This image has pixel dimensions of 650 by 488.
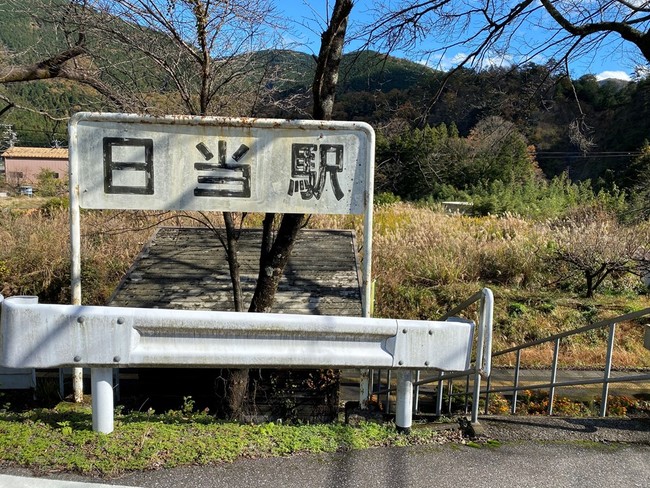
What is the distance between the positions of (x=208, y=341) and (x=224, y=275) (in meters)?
4.84

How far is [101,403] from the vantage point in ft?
10.1

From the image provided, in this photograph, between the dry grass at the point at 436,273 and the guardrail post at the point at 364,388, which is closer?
the guardrail post at the point at 364,388

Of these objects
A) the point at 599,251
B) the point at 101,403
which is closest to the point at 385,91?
the point at 101,403

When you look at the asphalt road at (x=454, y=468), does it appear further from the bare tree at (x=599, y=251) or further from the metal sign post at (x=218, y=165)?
the bare tree at (x=599, y=251)

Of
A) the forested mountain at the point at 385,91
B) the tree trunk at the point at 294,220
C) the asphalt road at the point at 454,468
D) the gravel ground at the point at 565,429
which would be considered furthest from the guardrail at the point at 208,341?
the forested mountain at the point at 385,91

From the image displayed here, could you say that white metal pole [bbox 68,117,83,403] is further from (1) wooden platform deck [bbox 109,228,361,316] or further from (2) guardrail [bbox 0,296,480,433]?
(1) wooden platform deck [bbox 109,228,361,316]

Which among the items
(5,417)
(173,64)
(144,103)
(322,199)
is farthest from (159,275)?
(5,417)

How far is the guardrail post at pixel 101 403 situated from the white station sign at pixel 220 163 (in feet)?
6.31

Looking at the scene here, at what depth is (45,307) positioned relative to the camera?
3.06 m

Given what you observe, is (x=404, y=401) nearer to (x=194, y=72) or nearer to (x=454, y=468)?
(x=454, y=468)

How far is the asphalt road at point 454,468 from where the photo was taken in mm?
2770

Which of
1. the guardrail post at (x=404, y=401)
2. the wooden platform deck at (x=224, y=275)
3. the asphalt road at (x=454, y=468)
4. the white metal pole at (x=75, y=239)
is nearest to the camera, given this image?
the asphalt road at (x=454, y=468)

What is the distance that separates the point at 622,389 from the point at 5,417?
897 cm

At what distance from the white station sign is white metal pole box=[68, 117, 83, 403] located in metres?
0.02
